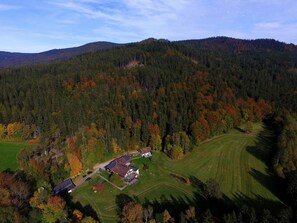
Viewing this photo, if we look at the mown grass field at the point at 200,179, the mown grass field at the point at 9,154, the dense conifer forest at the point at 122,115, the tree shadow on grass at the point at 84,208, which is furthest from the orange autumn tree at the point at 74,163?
the mown grass field at the point at 9,154

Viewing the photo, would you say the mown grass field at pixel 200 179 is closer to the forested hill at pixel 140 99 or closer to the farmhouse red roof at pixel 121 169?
the farmhouse red roof at pixel 121 169

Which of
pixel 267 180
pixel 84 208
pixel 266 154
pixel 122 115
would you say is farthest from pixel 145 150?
pixel 266 154

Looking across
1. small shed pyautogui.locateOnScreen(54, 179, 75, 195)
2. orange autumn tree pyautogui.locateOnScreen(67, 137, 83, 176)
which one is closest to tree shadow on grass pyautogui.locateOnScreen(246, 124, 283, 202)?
orange autumn tree pyautogui.locateOnScreen(67, 137, 83, 176)

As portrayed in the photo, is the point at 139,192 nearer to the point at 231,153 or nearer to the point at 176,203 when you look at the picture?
the point at 176,203

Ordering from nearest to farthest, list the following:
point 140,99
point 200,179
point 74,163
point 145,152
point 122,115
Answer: point 200,179, point 74,163, point 145,152, point 122,115, point 140,99

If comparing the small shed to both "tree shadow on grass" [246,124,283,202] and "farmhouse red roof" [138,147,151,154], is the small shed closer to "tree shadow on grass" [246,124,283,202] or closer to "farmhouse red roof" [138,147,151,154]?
"farmhouse red roof" [138,147,151,154]

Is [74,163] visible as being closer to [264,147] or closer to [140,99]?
[140,99]
